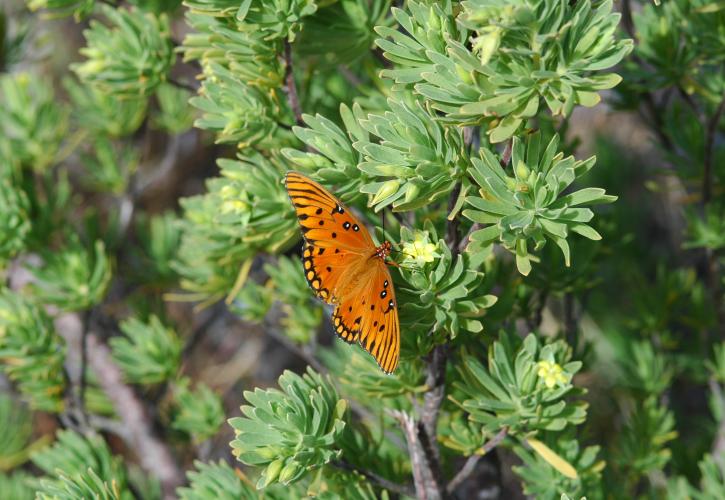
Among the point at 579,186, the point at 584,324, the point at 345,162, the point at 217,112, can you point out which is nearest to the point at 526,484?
the point at 345,162

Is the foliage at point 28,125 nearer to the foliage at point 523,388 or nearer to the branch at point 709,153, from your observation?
the foliage at point 523,388

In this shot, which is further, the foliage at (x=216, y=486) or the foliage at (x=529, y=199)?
the foliage at (x=216, y=486)

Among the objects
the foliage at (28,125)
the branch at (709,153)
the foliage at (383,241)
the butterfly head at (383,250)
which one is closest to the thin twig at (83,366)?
the foliage at (383,241)

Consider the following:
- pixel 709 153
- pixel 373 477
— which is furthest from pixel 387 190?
pixel 709 153

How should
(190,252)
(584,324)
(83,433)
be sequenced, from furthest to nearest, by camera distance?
(584,324), (83,433), (190,252)

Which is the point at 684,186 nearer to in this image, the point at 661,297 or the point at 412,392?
the point at 661,297

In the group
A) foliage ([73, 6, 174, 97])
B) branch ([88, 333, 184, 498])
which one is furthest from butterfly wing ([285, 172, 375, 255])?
branch ([88, 333, 184, 498])
